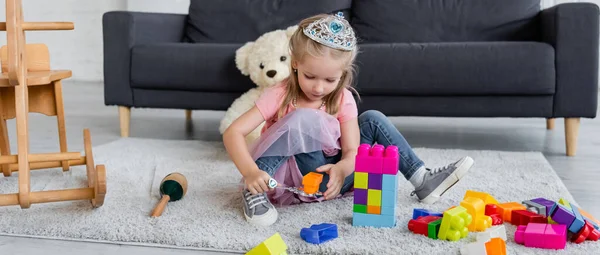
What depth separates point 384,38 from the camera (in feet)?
9.66

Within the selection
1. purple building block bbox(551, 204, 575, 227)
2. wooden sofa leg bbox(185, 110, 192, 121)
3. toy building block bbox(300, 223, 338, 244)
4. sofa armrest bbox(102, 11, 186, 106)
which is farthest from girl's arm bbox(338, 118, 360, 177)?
wooden sofa leg bbox(185, 110, 192, 121)

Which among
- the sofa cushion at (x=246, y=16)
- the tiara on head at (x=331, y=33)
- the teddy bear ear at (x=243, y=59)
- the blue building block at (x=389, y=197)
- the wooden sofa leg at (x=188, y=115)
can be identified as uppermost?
the tiara on head at (x=331, y=33)

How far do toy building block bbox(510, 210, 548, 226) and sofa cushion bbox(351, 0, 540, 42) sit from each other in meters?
1.48

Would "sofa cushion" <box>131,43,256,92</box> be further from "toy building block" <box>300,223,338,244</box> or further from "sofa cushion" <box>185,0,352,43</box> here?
"toy building block" <box>300,223,338,244</box>

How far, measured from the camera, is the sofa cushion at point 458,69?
92.6 inches

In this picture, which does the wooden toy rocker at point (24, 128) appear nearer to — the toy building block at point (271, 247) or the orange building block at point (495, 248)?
the toy building block at point (271, 247)

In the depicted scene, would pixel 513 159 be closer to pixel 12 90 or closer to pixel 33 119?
pixel 12 90

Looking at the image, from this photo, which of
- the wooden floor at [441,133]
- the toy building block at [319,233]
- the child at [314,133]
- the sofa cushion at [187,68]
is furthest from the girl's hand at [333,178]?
the sofa cushion at [187,68]

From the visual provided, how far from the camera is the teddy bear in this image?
2375 mm

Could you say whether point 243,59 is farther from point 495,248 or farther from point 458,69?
point 495,248

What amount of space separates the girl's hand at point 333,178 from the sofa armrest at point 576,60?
1215mm

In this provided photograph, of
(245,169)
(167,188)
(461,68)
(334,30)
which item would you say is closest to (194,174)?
(167,188)

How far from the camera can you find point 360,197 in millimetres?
1483

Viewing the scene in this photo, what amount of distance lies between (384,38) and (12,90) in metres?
1.65
